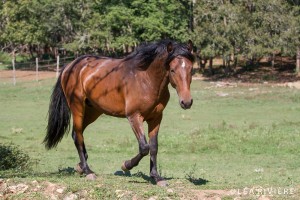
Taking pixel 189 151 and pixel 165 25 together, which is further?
pixel 165 25

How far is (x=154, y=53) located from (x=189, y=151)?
8.58 m

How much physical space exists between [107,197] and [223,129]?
479 inches

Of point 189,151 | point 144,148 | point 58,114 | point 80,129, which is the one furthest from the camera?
point 189,151

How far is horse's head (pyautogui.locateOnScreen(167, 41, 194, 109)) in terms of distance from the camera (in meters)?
6.68

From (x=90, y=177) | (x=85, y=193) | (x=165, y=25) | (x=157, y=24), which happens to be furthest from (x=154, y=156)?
(x=165, y=25)

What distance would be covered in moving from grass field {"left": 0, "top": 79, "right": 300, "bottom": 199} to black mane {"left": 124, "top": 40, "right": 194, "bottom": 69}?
1628 millimetres

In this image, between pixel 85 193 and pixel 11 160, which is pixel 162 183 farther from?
pixel 11 160

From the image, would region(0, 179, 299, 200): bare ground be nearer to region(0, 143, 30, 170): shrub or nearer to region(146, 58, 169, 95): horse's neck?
region(146, 58, 169, 95): horse's neck

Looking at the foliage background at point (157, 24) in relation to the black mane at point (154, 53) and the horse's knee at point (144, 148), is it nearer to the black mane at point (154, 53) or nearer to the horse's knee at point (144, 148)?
the black mane at point (154, 53)

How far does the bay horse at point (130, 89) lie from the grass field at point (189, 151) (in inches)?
26.9

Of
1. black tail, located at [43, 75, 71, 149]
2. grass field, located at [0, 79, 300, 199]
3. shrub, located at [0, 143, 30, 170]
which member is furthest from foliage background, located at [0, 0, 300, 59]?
black tail, located at [43, 75, 71, 149]

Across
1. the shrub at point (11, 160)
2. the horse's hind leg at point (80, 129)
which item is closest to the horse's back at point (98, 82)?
the horse's hind leg at point (80, 129)

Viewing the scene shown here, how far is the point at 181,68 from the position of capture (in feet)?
22.4

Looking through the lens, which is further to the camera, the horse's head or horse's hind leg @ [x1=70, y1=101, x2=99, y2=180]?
horse's hind leg @ [x1=70, y1=101, x2=99, y2=180]
